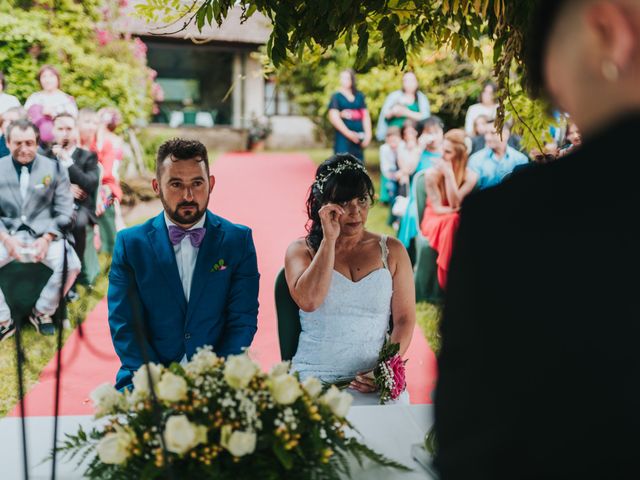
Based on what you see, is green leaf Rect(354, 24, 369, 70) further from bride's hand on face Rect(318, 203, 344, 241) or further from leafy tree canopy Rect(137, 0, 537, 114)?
bride's hand on face Rect(318, 203, 344, 241)

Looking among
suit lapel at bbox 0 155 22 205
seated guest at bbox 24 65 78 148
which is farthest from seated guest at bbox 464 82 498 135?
suit lapel at bbox 0 155 22 205

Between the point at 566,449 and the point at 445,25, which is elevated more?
the point at 445,25

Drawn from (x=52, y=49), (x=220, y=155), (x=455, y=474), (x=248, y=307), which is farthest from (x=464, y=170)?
(x=220, y=155)

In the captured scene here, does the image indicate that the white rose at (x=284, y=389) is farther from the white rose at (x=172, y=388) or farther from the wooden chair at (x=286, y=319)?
the wooden chair at (x=286, y=319)

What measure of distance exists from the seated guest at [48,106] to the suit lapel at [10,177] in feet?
3.60

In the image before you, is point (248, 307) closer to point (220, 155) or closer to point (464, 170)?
point (464, 170)

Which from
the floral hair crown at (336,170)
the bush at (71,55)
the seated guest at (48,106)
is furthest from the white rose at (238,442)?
the bush at (71,55)

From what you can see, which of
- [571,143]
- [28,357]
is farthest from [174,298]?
[28,357]

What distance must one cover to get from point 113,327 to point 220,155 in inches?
668

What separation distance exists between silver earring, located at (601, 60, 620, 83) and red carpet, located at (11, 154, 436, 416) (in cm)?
150

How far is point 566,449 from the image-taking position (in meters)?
0.74

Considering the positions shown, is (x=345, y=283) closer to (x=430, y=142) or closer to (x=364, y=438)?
(x=364, y=438)

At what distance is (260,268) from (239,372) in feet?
20.6

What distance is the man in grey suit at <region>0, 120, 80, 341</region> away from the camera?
5387mm
